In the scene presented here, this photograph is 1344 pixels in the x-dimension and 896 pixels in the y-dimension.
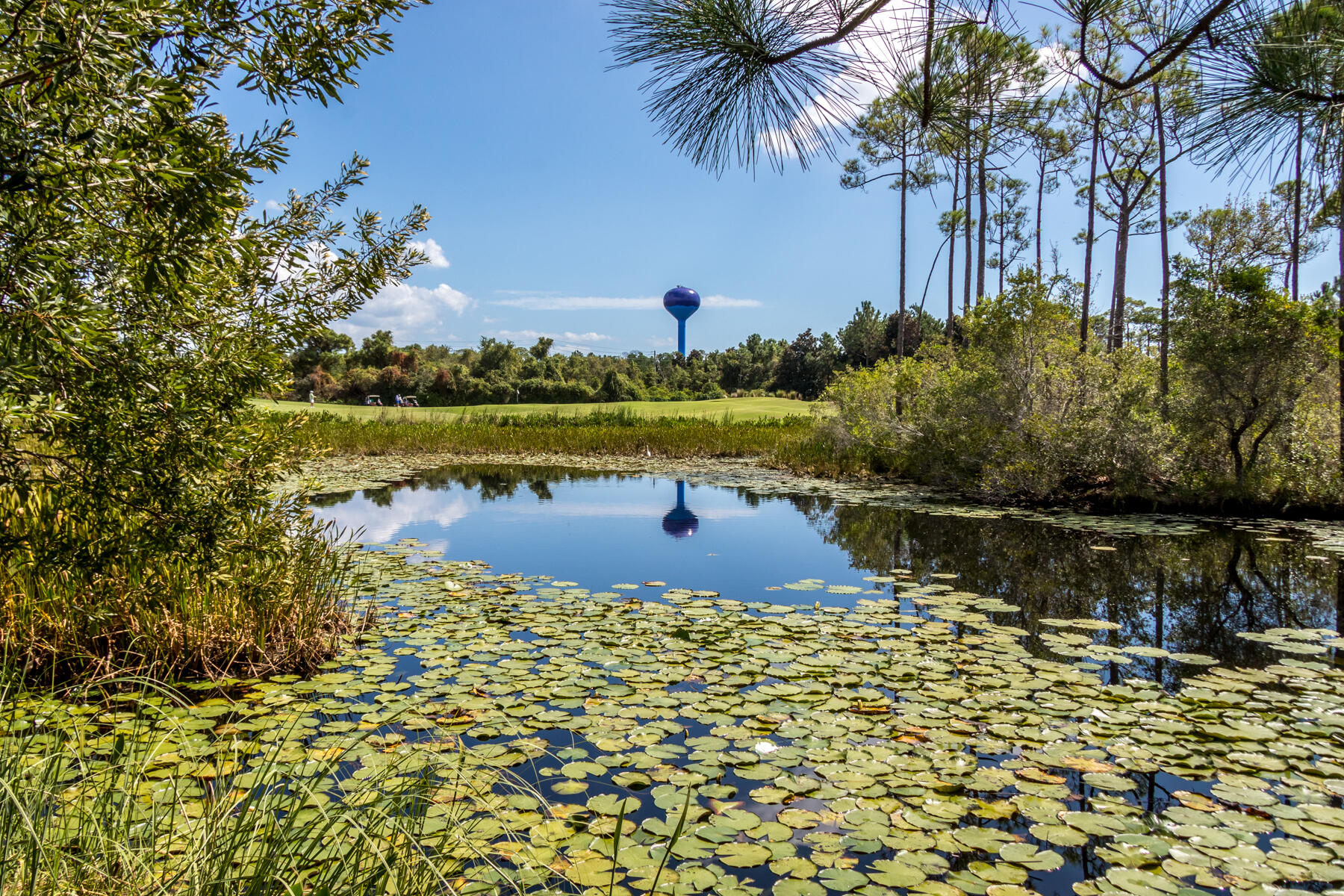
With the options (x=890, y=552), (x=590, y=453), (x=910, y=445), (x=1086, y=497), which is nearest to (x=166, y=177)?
(x=890, y=552)

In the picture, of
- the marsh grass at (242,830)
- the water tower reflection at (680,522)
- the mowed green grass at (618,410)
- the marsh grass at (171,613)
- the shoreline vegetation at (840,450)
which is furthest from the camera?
the mowed green grass at (618,410)

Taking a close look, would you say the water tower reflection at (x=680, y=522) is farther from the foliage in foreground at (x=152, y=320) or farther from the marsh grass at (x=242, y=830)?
the marsh grass at (x=242, y=830)

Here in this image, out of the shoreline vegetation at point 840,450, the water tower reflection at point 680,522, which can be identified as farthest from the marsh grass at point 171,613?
the water tower reflection at point 680,522

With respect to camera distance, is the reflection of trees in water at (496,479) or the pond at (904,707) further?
the reflection of trees in water at (496,479)

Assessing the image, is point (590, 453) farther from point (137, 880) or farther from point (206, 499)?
point (137, 880)

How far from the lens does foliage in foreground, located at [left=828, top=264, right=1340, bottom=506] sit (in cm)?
681

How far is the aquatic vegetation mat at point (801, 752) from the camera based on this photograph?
1896mm

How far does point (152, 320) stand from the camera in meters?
2.41

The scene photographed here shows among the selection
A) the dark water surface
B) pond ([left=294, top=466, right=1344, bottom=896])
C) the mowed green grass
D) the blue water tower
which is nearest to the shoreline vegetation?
the mowed green grass

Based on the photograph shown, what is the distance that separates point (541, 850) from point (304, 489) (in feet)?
8.18

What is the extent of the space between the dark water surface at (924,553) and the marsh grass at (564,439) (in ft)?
19.1

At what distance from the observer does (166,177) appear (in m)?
1.50

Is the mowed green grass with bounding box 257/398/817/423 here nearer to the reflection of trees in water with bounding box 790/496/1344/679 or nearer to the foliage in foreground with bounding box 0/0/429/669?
the reflection of trees in water with bounding box 790/496/1344/679

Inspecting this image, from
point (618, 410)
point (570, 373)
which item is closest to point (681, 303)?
point (570, 373)
